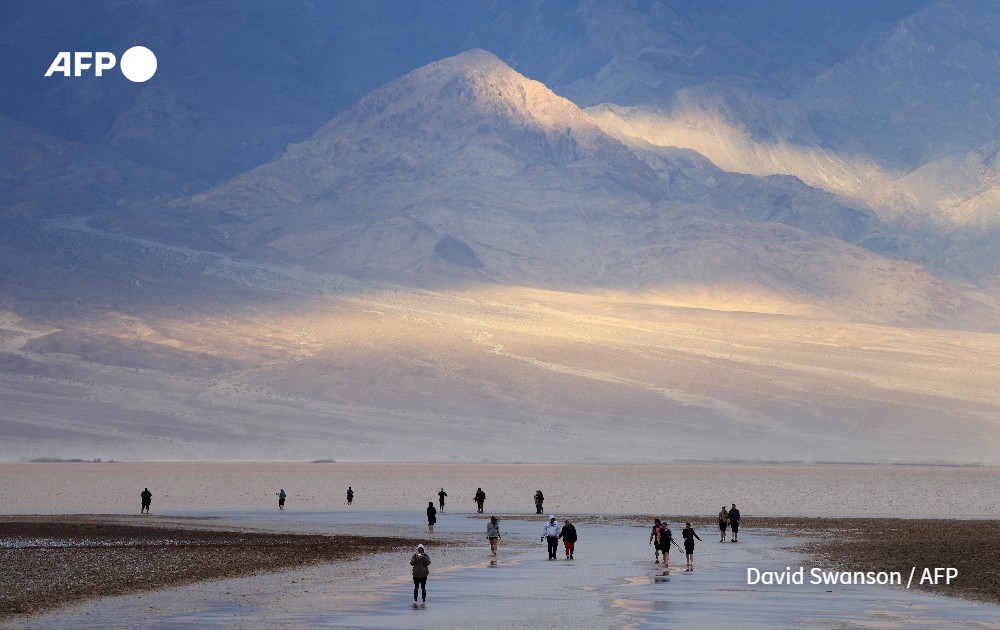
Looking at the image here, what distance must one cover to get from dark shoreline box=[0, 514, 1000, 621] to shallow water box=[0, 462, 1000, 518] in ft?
51.1

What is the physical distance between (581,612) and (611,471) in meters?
138

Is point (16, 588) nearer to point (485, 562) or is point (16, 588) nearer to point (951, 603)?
point (485, 562)

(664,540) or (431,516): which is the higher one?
(431,516)

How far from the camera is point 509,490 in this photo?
11625 centimetres

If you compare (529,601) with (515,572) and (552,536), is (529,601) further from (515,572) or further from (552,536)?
(552,536)

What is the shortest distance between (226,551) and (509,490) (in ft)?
220

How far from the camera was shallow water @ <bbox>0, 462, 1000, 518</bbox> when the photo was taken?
282 feet

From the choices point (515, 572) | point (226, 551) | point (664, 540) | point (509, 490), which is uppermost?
point (509, 490)

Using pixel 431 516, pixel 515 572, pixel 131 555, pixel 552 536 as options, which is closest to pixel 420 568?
pixel 515 572

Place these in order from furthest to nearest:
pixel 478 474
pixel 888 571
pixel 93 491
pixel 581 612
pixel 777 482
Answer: pixel 478 474
pixel 777 482
pixel 93 491
pixel 888 571
pixel 581 612

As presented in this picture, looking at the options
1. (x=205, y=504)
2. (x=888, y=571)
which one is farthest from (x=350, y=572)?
(x=205, y=504)

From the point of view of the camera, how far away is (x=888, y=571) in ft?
143

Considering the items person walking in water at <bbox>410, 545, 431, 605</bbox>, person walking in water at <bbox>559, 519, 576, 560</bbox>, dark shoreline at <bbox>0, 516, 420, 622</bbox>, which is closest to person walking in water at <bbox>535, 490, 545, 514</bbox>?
dark shoreline at <bbox>0, 516, 420, 622</bbox>

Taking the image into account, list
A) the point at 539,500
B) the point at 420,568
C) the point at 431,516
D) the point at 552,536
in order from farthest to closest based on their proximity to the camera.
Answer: the point at 539,500, the point at 431,516, the point at 552,536, the point at 420,568
